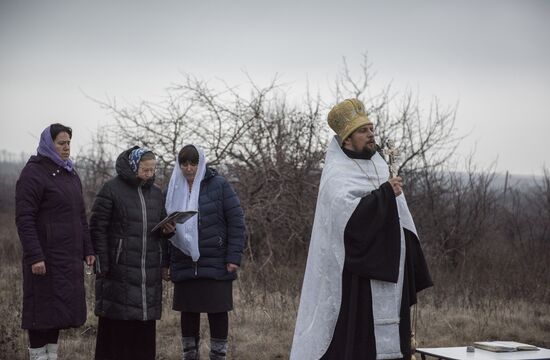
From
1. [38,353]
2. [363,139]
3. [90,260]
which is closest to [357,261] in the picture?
[363,139]

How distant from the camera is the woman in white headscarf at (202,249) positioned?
6.17 meters

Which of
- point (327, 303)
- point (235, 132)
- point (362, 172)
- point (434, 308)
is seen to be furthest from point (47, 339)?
point (235, 132)

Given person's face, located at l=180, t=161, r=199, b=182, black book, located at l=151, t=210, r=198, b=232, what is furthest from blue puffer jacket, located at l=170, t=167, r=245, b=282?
Answer: black book, located at l=151, t=210, r=198, b=232

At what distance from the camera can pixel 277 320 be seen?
28.3ft

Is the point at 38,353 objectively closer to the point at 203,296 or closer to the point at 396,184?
the point at 203,296

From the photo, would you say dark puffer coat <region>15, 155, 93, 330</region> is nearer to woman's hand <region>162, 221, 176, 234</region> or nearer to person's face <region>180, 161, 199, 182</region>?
woman's hand <region>162, 221, 176, 234</region>

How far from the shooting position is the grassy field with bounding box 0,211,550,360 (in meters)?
7.56

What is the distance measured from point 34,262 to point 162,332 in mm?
3033

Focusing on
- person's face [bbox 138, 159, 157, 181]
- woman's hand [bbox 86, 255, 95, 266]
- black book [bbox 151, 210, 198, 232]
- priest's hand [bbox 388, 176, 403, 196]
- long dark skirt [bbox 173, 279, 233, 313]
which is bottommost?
long dark skirt [bbox 173, 279, 233, 313]

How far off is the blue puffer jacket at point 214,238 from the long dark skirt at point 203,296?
5 cm

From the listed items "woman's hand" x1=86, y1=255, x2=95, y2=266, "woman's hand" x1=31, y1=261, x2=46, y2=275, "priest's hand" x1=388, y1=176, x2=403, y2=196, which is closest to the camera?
"priest's hand" x1=388, y1=176, x2=403, y2=196

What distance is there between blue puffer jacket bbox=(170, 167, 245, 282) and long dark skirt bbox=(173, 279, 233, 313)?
0.05 meters

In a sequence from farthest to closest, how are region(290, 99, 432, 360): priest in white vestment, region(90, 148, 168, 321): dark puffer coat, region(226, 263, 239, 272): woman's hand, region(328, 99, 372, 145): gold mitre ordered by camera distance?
region(226, 263, 239, 272): woman's hand → region(90, 148, 168, 321): dark puffer coat → region(328, 99, 372, 145): gold mitre → region(290, 99, 432, 360): priest in white vestment

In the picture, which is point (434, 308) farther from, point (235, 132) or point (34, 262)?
point (34, 262)
